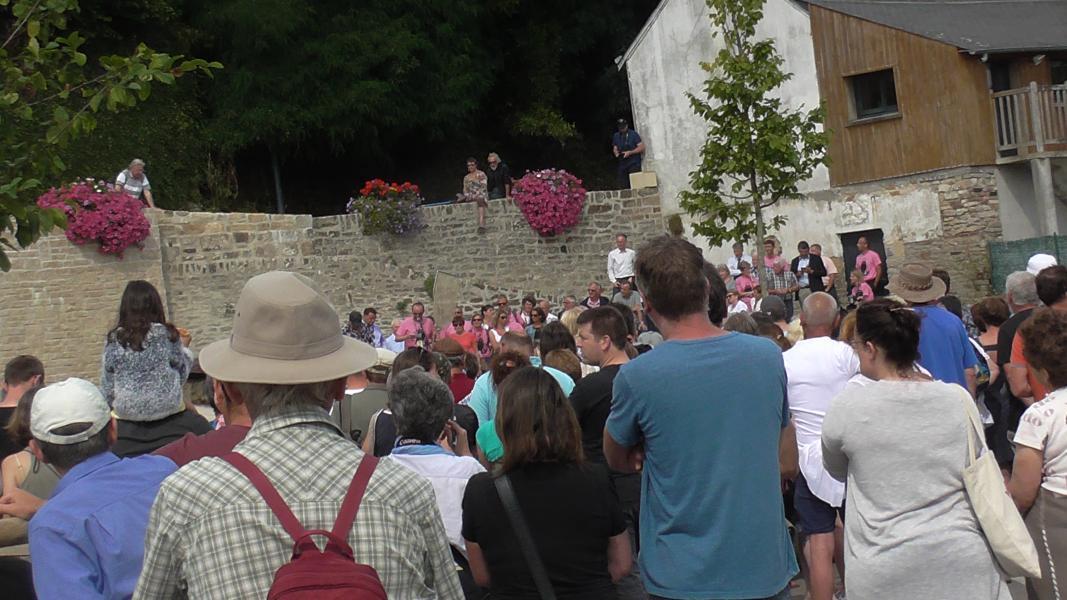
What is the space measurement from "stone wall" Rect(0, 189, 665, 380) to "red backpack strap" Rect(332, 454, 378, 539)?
58.4 ft

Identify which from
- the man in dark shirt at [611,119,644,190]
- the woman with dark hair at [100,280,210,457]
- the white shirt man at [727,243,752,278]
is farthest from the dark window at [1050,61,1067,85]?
the woman with dark hair at [100,280,210,457]

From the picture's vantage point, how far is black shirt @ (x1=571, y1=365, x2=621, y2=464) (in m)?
5.64

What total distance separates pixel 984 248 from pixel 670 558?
20240 mm

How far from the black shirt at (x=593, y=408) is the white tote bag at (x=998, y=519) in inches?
70.7

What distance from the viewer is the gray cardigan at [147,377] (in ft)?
18.9

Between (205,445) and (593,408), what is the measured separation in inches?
69.0

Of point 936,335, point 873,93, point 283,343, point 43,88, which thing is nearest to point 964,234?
point 873,93

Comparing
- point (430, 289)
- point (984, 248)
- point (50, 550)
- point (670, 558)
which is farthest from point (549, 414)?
point (984, 248)

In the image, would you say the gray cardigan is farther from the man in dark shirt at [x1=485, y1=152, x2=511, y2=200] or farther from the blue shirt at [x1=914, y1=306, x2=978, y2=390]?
the man in dark shirt at [x1=485, y1=152, x2=511, y2=200]

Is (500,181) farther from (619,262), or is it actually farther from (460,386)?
(460,386)

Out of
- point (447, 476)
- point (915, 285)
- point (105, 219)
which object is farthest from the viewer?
point (105, 219)

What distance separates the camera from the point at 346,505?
268 centimetres

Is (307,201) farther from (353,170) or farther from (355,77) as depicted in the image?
(355,77)

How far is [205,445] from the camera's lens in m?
4.64
